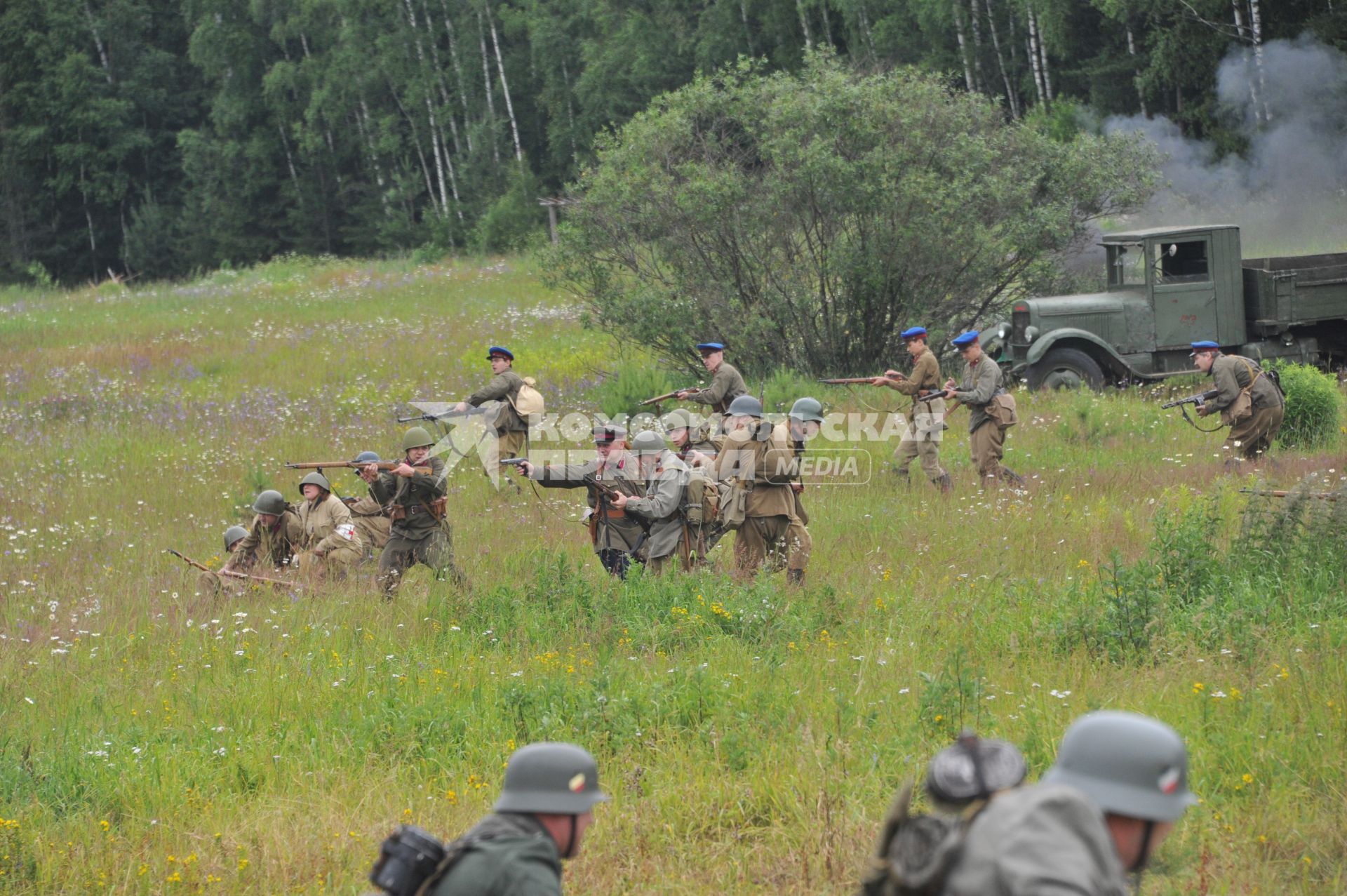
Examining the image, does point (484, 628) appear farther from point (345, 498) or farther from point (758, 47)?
point (758, 47)

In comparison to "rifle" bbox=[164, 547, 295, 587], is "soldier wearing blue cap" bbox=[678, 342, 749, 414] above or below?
above

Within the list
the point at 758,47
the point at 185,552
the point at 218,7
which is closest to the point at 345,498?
the point at 185,552

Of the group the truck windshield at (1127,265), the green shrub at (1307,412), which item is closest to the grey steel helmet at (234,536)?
the green shrub at (1307,412)

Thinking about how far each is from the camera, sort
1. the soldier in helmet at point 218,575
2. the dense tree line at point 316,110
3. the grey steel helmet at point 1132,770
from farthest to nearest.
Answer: the dense tree line at point 316,110
the soldier in helmet at point 218,575
the grey steel helmet at point 1132,770

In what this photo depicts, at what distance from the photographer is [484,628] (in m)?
8.51

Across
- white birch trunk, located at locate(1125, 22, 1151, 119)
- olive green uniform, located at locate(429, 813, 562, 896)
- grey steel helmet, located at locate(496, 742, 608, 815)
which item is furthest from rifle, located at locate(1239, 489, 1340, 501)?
white birch trunk, located at locate(1125, 22, 1151, 119)

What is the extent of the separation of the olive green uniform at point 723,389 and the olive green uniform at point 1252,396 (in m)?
4.42

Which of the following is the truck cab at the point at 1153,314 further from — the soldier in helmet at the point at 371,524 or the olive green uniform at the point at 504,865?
the olive green uniform at the point at 504,865

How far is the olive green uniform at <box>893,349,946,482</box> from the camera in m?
12.6

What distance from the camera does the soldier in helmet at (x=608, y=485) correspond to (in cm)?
934

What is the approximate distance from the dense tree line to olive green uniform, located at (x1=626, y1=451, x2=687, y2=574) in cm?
3468

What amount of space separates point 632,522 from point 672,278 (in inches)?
357

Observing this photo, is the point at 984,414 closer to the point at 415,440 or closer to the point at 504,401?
the point at 504,401

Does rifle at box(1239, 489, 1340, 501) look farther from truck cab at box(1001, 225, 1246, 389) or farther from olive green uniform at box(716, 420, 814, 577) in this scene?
truck cab at box(1001, 225, 1246, 389)
